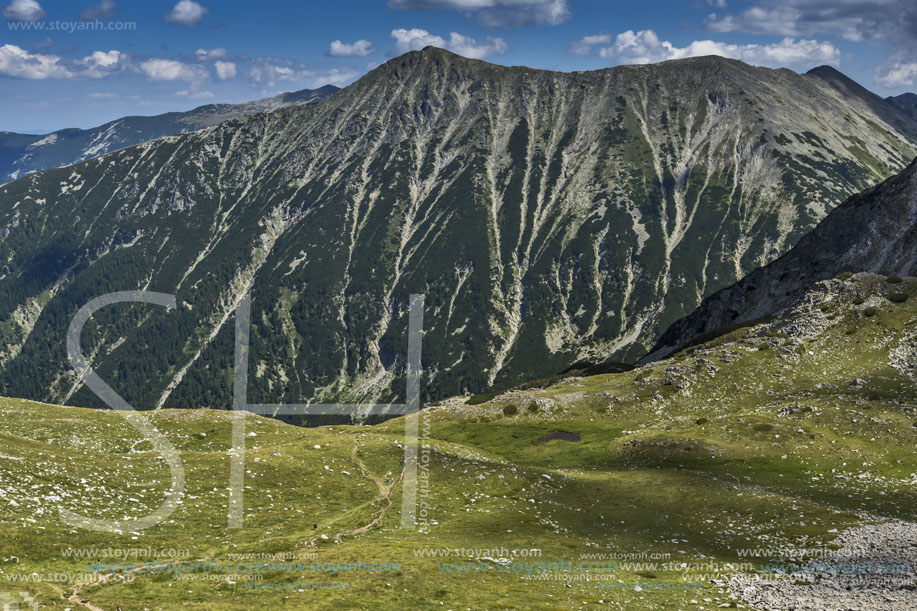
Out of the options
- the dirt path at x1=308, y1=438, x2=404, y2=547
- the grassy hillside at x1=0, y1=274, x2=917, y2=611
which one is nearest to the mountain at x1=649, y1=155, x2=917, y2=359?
the grassy hillside at x1=0, y1=274, x2=917, y2=611

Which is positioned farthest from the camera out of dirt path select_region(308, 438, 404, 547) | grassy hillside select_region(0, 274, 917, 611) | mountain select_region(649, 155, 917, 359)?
mountain select_region(649, 155, 917, 359)

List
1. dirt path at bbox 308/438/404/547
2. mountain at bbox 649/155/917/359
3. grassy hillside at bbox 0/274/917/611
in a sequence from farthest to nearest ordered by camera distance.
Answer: mountain at bbox 649/155/917/359 < dirt path at bbox 308/438/404/547 < grassy hillside at bbox 0/274/917/611

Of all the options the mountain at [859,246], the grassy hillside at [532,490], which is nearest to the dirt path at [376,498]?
the grassy hillside at [532,490]

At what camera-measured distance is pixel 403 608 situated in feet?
131

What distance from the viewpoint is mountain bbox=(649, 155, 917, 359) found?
550 ft

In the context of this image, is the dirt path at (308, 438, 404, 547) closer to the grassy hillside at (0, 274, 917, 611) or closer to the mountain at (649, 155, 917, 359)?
the grassy hillside at (0, 274, 917, 611)

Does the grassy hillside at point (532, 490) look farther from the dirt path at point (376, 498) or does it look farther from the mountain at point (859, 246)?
the mountain at point (859, 246)

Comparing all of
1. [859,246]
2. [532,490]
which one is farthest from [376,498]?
[859,246]

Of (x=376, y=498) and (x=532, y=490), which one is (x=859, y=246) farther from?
(x=376, y=498)

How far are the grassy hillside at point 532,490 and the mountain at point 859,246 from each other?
162 ft

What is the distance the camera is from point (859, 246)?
17950 cm

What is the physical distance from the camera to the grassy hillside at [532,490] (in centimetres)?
4266

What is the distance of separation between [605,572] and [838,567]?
51.7 ft

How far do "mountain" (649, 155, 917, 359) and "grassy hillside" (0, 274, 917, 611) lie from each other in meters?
49.3
